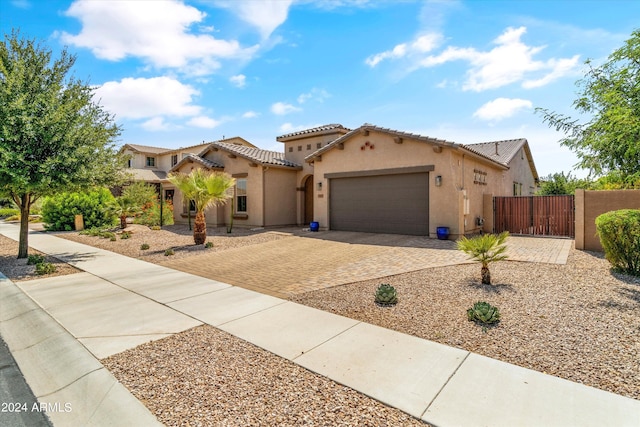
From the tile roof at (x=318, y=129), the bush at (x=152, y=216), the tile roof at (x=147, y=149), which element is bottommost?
the bush at (x=152, y=216)

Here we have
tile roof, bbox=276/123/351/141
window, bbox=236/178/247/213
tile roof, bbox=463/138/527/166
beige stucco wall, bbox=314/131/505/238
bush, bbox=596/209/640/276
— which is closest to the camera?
bush, bbox=596/209/640/276

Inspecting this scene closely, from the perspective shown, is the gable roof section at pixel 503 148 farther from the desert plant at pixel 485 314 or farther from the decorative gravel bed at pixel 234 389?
the decorative gravel bed at pixel 234 389

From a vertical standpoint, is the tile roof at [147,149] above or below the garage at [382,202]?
above

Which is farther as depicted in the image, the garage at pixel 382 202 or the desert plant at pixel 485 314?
the garage at pixel 382 202

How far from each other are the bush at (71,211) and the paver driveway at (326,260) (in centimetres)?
1411

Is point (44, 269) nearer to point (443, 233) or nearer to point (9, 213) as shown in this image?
point (443, 233)

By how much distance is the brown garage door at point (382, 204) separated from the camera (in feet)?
48.9

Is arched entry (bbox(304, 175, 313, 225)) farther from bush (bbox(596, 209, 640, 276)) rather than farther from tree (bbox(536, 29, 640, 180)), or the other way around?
bush (bbox(596, 209, 640, 276))

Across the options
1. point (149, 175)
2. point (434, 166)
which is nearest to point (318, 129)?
point (434, 166)

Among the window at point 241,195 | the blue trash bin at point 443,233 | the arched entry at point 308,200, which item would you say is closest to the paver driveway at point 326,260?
the blue trash bin at point 443,233

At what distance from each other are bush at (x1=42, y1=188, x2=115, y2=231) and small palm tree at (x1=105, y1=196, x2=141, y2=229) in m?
1.45

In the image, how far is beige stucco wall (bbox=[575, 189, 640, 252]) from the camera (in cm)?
1062

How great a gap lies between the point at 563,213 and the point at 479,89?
7.47 meters

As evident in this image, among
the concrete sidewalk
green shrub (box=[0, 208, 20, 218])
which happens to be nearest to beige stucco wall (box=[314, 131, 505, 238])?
the concrete sidewalk
